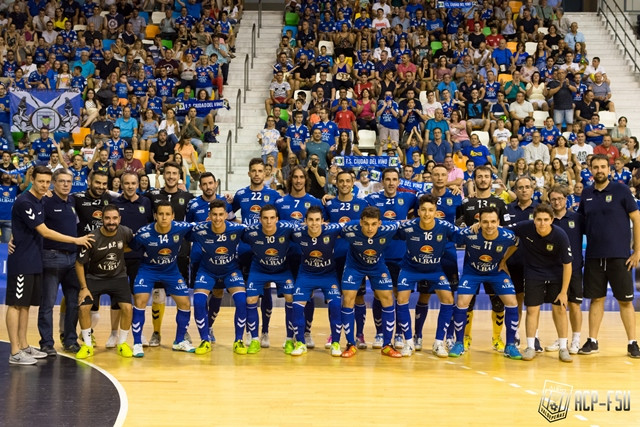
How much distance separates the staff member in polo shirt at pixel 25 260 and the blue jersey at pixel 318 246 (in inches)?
105

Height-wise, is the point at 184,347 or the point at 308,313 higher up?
the point at 308,313

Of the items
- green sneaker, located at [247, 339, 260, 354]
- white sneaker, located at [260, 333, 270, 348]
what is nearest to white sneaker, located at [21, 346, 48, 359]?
green sneaker, located at [247, 339, 260, 354]

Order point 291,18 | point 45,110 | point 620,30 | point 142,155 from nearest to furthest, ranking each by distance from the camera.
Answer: point 142,155 → point 45,110 → point 291,18 → point 620,30

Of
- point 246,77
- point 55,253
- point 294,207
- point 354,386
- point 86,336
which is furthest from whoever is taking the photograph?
point 246,77

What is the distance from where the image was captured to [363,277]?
421 inches

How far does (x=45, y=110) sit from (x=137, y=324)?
1164 cm

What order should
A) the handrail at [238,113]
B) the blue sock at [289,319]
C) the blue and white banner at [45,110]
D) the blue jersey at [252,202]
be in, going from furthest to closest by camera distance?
1. the handrail at [238,113]
2. the blue and white banner at [45,110]
3. the blue jersey at [252,202]
4. the blue sock at [289,319]

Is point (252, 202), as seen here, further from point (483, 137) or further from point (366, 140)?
point (483, 137)

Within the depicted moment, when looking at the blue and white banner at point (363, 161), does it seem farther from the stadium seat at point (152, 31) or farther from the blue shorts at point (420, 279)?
the stadium seat at point (152, 31)

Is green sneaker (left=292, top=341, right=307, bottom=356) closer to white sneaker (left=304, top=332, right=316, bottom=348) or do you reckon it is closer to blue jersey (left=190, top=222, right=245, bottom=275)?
white sneaker (left=304, top=332, right=316, bottom=348)

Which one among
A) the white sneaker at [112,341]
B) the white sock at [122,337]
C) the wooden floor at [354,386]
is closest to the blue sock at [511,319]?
the wooden floor at [354,386]

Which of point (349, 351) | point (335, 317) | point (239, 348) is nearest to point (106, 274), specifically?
point (239, 348)

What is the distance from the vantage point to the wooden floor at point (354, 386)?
7.83 metres

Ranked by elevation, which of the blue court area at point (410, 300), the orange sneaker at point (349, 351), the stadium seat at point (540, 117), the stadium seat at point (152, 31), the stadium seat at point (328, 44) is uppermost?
the stadium seat at point (328, 44)
